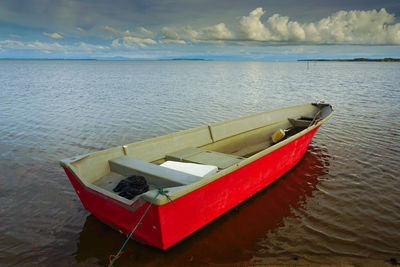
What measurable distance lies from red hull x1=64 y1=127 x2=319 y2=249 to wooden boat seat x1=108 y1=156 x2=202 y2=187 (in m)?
0.45

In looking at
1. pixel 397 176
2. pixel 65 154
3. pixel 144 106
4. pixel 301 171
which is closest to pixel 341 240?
pixel 301 171

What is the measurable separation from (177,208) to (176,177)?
0.77m

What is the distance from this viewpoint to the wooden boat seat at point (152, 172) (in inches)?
172

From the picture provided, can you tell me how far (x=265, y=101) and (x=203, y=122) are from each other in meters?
8.09

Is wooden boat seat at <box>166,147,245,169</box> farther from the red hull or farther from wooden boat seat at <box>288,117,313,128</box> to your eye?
wooden boat seat at <box>288,117,313,128</box>

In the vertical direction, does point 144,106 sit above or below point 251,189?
above

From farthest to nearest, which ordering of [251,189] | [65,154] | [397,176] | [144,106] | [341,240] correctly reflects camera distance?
[144,106], [65,154], [397,176], [251,189], [341,240]

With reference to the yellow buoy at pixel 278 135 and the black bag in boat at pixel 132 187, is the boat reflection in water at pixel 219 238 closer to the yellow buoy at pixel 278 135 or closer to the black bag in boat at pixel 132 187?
the black bag in boat at pixel 132 187

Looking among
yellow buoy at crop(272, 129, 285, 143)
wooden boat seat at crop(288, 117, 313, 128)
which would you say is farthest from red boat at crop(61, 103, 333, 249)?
wooden boat seat at crop(288, 117, 313, 128)

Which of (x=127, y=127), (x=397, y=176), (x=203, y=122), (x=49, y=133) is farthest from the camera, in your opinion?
(x=203, y=122)

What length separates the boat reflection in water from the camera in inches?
164

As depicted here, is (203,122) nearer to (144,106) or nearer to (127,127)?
(127,127)

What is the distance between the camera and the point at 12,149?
28.9 ft

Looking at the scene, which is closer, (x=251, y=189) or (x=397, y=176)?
(x=251, y=189)
